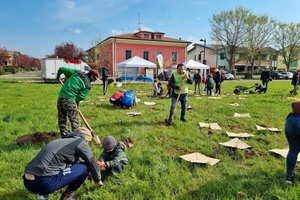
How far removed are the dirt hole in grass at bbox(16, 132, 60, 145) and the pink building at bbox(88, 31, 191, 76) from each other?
3081 centimetres

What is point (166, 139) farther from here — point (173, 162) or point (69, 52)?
point (69, 52)

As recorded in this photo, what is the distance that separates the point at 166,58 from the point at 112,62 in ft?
30.7

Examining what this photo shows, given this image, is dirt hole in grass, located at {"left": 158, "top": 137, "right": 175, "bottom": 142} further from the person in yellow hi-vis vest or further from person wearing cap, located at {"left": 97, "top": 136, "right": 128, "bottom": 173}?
person wearing cap, located at {"left": 97, "top": 136, "right": 128, "bottom": 173}

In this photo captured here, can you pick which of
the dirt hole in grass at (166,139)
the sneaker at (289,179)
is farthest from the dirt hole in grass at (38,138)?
the sneaker at (289,179)

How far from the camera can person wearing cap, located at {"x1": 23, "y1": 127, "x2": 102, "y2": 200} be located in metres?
2.38

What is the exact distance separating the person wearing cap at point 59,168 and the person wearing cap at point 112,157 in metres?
0.55

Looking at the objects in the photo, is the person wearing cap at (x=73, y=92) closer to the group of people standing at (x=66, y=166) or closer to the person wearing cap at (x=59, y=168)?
the group of people standing at (x=66, y=166)

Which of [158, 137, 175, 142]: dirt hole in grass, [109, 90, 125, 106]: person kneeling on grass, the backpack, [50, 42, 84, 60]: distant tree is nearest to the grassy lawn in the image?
[158, 137, 175, 142]: dirt hole in grass

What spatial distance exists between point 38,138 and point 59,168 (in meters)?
2.88

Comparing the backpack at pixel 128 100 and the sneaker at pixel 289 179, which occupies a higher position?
the backpack at pixel 128 100

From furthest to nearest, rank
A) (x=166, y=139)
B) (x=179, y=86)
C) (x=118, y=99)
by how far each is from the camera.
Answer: (x=118, y=99) → (x=179, y=86) → (x=166, y=139)

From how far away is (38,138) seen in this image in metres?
4.98

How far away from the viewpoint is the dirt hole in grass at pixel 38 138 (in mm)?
4797

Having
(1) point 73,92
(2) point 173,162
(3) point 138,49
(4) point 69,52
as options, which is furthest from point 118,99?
(4) point 69,52
